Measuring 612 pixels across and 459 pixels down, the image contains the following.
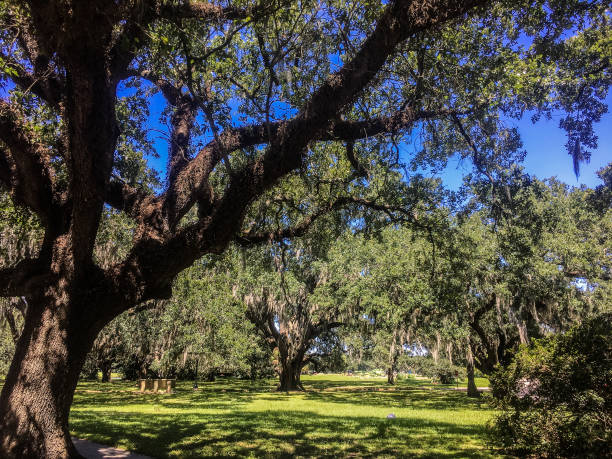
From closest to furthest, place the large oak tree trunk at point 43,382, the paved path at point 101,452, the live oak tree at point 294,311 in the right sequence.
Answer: the large oak tree trunk at point 43,382, the paved path at point 101,452, the live oak tree at point 294,311

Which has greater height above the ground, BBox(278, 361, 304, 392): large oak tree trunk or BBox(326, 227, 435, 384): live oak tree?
BBox(326, 227, 435, 384): live oak tree

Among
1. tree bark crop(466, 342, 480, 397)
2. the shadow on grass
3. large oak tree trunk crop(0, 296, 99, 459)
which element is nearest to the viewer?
large oak tree trunk crop(0, 296, 99, 459)

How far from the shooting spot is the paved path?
522 centimetres

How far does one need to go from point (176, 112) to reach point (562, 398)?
797cm

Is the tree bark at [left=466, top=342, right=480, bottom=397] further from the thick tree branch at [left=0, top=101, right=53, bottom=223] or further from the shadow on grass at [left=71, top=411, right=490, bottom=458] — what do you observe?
the thick tree branch at [left=0, top=101, right=53, bottom=223]

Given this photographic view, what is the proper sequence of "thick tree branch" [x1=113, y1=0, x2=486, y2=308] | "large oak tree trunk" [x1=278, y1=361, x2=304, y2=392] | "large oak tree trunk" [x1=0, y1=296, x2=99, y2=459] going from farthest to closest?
"large oak tree trunk" [x1=278, y1=361, x2=304, y2=392] → "large oak tree trunk" [x1=0, y1=296, x2=99, y2=459] → "thick tree branch" [x1=113, y1=0, x2=486, y2=308]

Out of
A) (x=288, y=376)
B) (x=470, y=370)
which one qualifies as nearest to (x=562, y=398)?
(x=470, y=370)

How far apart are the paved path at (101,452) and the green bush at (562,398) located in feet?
19.1

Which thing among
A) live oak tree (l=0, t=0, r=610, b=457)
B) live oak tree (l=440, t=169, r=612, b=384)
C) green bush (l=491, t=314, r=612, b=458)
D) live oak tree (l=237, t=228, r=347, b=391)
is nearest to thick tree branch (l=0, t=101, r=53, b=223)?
live oak tree (l=0, t=0, r=610, b=457)

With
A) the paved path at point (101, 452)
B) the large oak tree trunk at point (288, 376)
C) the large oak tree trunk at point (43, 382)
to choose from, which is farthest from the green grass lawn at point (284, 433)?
the large oak tree trunk at point (288, 376)

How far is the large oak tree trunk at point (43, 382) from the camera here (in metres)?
4.03

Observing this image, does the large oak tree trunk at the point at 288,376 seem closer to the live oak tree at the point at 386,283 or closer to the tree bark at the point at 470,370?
the live oak tree at the point at 386,283

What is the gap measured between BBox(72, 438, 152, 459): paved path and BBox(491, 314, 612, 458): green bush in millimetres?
5825

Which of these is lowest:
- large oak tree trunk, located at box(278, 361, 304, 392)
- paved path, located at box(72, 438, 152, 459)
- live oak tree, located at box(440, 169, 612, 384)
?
large oak tree trunk, located at box(278, 361, 304, 392)
